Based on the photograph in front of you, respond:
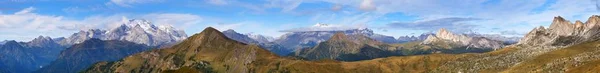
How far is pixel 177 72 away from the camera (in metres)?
200

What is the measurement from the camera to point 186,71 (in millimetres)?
197750

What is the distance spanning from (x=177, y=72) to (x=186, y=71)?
4.10 meters
